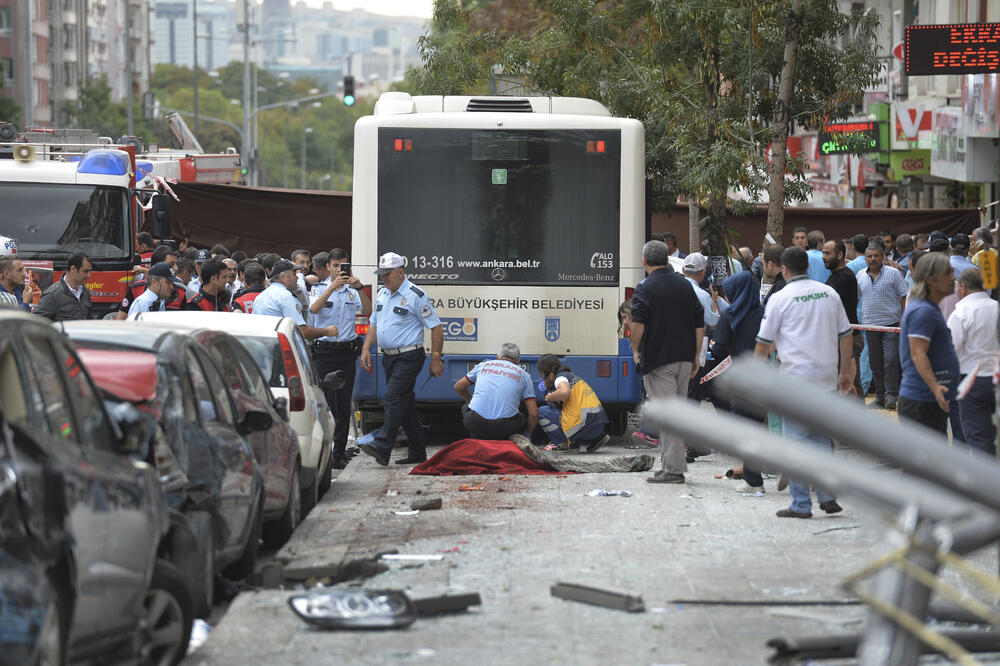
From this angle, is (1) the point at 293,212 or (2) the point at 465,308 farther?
(1) the point at 293,212

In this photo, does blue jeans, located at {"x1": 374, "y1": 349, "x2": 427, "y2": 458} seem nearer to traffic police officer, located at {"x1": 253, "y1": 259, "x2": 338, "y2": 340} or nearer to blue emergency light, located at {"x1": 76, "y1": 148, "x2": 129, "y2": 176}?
traffic police officer, located at {"x1": 253, "y1": 259, "x2": 338, "y2": 340}

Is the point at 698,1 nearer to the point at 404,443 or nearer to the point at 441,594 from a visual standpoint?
the point at 404,443

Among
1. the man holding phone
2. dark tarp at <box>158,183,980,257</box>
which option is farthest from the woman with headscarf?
dark tarp at <box>158,183,980,257</box>

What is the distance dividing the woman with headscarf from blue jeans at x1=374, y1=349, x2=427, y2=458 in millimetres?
2655

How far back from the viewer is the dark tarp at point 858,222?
27656 mm

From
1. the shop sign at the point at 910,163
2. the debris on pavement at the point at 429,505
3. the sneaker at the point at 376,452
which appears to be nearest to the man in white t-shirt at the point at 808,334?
the debris on pavement at the point at 429,505

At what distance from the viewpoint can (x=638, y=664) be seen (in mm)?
6480

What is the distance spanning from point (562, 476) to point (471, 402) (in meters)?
1.55

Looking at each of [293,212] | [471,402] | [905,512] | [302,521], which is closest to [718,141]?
[293,212]

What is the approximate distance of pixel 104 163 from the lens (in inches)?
826

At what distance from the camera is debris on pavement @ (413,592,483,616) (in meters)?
7.30

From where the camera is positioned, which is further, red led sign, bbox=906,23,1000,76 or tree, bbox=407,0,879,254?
tree, bbox=407,0,879,254

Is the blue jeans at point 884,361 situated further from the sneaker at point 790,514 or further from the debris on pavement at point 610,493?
the sneaker at point 790,514

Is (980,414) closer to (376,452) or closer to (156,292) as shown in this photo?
(376,452)
